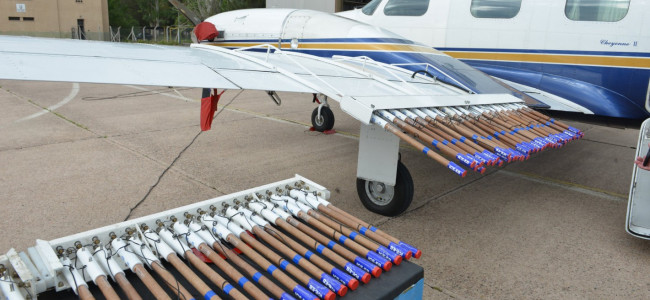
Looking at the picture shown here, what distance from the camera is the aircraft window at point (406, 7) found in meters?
6.45

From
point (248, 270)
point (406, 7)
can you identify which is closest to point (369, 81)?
point (406, 7)

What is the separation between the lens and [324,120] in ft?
25.4

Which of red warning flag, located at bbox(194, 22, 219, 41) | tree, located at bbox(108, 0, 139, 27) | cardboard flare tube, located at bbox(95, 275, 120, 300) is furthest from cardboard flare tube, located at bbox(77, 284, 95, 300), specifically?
tree, located at bbox(108, 0, 139, 27)

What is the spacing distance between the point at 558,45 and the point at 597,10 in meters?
0.55

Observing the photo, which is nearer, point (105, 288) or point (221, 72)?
point (105, 288)

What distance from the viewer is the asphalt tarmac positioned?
11.3 ft

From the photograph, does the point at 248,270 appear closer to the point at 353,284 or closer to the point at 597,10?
the point at 353,284

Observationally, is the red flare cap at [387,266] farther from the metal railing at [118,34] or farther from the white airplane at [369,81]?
the metal railing at [118,34]

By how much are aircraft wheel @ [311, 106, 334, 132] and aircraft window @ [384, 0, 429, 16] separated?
6.38 feet

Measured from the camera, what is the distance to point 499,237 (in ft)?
13.1

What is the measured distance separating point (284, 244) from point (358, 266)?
1.27 feet

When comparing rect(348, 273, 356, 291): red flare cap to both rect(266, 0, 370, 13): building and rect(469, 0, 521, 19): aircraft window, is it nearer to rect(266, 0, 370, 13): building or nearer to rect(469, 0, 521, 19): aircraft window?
rect(469, 0, 521, 19): aircraft window

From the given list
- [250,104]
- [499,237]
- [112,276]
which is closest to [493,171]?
[499,237]

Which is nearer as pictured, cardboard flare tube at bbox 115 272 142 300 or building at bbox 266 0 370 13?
cardboard flare tube at bbox 115 272 142 300
